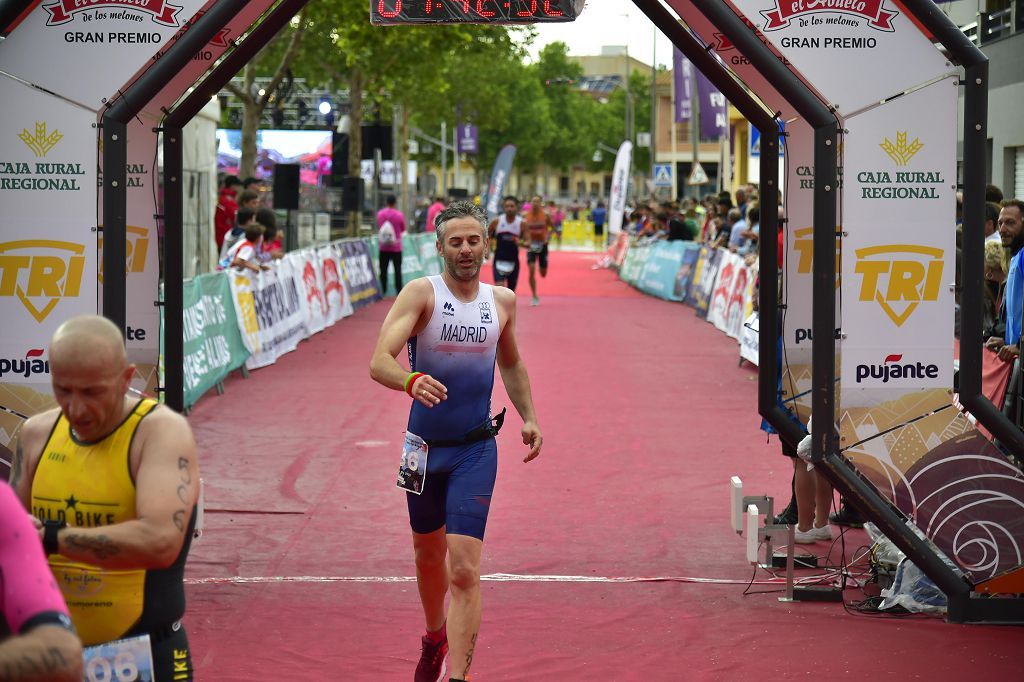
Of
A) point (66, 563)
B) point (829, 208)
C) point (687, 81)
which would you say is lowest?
point (66, 563)

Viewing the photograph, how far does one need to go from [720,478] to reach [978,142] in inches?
172

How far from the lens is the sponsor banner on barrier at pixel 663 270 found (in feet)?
90.6

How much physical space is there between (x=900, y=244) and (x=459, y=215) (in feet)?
7.62

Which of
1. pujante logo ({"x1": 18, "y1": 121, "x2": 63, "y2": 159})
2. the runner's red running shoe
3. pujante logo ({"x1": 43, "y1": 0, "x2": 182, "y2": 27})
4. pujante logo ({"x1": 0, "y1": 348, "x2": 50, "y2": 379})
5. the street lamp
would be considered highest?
the street lamp

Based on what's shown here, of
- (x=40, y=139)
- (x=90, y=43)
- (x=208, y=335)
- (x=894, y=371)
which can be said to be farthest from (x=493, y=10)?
(x=208, y=335)

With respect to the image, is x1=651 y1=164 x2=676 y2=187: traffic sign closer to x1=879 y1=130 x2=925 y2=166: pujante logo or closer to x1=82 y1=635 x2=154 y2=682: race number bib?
x1=879 y1=130 x2=925 y2=166: pujante logo

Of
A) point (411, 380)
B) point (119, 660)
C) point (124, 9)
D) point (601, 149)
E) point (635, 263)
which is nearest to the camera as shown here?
point (119, 660)

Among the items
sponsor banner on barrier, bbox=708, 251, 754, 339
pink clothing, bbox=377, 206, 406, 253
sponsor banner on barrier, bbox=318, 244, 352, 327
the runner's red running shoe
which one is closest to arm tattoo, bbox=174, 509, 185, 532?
the runner's red running shoe

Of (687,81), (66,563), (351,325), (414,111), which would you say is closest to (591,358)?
(351,325)

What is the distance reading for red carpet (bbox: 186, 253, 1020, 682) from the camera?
20.7 feet

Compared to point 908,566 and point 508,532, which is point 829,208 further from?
point 508,532

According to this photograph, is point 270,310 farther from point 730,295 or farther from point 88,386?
point 88,386

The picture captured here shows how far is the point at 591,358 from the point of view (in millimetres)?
18078

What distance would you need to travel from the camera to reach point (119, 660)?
139 inches
